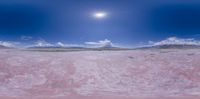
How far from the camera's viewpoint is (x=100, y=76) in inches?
789

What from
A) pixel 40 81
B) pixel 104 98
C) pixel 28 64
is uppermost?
pixel 28 64

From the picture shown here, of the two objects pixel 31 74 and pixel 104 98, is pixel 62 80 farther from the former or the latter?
pixel 104 98

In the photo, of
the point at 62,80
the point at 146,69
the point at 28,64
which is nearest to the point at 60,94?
the point at 62,80

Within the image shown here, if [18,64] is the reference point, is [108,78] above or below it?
below

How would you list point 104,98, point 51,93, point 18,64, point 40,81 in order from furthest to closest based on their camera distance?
point 18,64
point 40,81
point 51,93
point 104,98

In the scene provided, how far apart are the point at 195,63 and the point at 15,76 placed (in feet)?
39.3

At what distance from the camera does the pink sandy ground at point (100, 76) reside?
17641 millimetres

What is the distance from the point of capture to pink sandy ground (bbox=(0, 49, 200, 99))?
57.9ft

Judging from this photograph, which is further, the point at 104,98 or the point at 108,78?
the point at 108,78

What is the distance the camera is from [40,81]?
1920 cm

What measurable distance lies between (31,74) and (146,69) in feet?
25.0

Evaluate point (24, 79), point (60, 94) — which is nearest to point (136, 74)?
point (60, 94)

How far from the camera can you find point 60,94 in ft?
56.7

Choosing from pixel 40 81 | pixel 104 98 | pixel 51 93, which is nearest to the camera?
pixel 104 98
